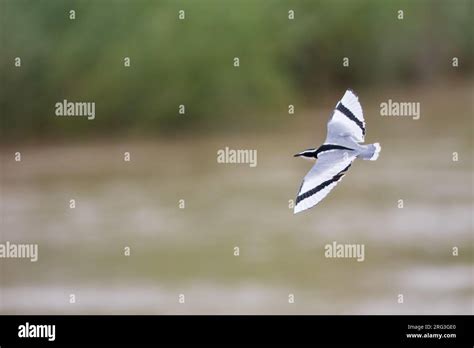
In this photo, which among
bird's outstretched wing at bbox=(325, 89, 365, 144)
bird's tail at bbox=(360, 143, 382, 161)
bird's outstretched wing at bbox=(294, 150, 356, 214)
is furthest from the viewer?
bird's outstretched wing at bbox=(325, 89, 365, 144)

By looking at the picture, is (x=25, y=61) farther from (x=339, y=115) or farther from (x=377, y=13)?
(x=339, y=115)

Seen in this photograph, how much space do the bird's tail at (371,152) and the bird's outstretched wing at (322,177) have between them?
5 centimetres

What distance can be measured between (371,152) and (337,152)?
0.16 metres

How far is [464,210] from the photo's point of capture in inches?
313

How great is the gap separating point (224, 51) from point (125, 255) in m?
2.00

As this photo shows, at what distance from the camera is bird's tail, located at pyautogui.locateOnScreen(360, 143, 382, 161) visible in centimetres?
481

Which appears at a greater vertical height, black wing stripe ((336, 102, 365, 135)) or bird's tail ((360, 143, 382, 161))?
black wing stripe ((336, 102, 365, 135))

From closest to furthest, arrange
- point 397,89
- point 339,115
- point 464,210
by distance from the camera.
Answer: point 339,115
point 464,210
point 397,89

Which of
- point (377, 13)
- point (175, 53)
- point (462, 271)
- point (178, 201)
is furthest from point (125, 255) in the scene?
point (377, 13)

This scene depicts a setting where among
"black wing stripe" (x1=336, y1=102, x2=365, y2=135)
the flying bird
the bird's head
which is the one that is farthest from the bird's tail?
the bird's head

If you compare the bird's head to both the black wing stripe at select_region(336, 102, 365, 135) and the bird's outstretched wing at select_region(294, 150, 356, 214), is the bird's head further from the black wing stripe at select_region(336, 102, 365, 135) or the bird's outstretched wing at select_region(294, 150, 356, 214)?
the black wing stripe at select_region(336, 102, 365, 135)

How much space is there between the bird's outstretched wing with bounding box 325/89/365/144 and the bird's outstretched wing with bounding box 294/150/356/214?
9 cm

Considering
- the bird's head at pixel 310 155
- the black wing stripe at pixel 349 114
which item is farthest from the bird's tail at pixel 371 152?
the bird's head at pixel 310 155

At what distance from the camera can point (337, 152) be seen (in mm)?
4910
